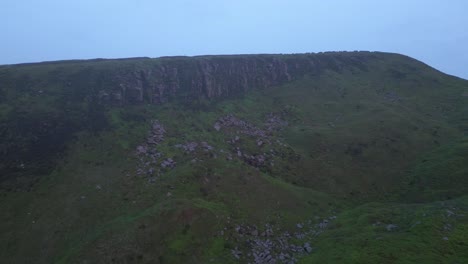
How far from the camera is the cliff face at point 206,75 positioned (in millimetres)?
68125

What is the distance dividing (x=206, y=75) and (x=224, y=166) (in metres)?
35.2

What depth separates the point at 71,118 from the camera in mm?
56562

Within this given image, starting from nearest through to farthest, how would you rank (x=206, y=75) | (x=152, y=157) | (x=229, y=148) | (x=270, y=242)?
(x=270, y=242)
(x=152, y=157)
(x=229, y=148)
(x=206, y=75)

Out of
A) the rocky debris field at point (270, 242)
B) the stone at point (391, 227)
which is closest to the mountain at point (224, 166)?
the rocky debris field at point (270, 242)

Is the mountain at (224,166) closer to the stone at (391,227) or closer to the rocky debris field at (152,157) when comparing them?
the rocky debris field at (152,157)

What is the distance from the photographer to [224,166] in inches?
1906

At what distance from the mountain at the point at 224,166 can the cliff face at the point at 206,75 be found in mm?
376

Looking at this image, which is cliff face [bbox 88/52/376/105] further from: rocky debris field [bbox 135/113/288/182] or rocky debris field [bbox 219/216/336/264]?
rocky debris field [bbox 219/216/336/264]

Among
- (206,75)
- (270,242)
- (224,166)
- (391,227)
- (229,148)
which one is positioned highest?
(206,75)

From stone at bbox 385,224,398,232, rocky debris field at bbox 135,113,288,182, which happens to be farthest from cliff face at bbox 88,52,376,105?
stone at bbox 385,224,398,232

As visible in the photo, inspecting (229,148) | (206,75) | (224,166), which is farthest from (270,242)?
(206,75)

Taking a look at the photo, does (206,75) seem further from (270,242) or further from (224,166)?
(270,242)

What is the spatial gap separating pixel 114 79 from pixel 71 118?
581 inches

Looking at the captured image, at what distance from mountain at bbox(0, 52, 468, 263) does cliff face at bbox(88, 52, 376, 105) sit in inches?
14.8
